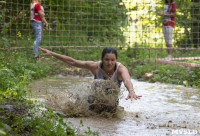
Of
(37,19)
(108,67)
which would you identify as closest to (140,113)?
(108,67)

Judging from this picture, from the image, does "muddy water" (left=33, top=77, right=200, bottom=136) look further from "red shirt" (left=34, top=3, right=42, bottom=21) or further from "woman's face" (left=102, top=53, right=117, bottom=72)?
"red shirt" (left=34, top=3, right=42, bottom=21)

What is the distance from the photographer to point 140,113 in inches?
227

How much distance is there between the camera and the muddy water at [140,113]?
177 inches

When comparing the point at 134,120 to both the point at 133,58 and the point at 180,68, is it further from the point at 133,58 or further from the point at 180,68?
the point at 133,58

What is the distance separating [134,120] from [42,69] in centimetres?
513

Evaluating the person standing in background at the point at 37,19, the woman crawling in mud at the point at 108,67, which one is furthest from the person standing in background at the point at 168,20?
the woman crawling in mud at the point at 108,67

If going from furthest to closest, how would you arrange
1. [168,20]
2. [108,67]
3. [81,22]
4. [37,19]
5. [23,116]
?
[81,22] < [168,20] < [37,19] < [108,67] < [23,116]

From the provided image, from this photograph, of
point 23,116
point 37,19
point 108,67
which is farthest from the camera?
point 37,19

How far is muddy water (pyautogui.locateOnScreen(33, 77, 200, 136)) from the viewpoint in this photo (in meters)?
4.51

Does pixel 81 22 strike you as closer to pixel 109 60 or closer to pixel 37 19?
pixel 37 19

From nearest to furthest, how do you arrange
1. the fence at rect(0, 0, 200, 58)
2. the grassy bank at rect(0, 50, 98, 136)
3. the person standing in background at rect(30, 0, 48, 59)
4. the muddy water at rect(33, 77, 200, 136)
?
the grassy bank at rect(0, 50, 98, 136) < the muddy water at rect(33, 77, 200, 136) < the person standing in background at rect(30, 0, 48, 59) < the fence at rect(0, 0, 200, 58)

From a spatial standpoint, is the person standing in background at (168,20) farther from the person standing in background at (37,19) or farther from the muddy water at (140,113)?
the muddy water at (140,113)

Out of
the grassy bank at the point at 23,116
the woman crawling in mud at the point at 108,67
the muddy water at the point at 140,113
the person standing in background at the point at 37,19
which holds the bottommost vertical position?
the muddy water at the point at 140,113

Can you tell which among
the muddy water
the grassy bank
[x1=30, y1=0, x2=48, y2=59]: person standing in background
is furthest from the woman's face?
[x1=30, y1=0, x2=48, y2=59]: person standing in background
